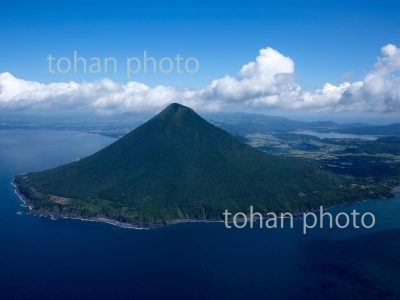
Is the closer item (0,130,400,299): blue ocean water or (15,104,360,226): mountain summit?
(0,130,400,299): blue ocean water

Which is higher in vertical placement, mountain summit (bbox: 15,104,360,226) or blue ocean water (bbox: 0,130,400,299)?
mountain summit (bbox: 15,104,360,226)

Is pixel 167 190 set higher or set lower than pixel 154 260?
higher

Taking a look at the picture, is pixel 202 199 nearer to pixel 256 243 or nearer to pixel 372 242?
pixel 256 243

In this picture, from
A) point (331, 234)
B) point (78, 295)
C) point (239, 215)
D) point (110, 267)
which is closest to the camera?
point (78, 295)

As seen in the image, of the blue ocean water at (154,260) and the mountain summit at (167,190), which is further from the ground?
the mountain summit at (167,190)

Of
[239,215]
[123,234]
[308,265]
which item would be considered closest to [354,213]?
[239,215]

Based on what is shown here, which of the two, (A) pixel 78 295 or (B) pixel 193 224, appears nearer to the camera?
(A) pixel 78 295

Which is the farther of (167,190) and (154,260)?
(167,190)

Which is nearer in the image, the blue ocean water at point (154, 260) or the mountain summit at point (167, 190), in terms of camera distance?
the blue ocean water at point (154, 260)
